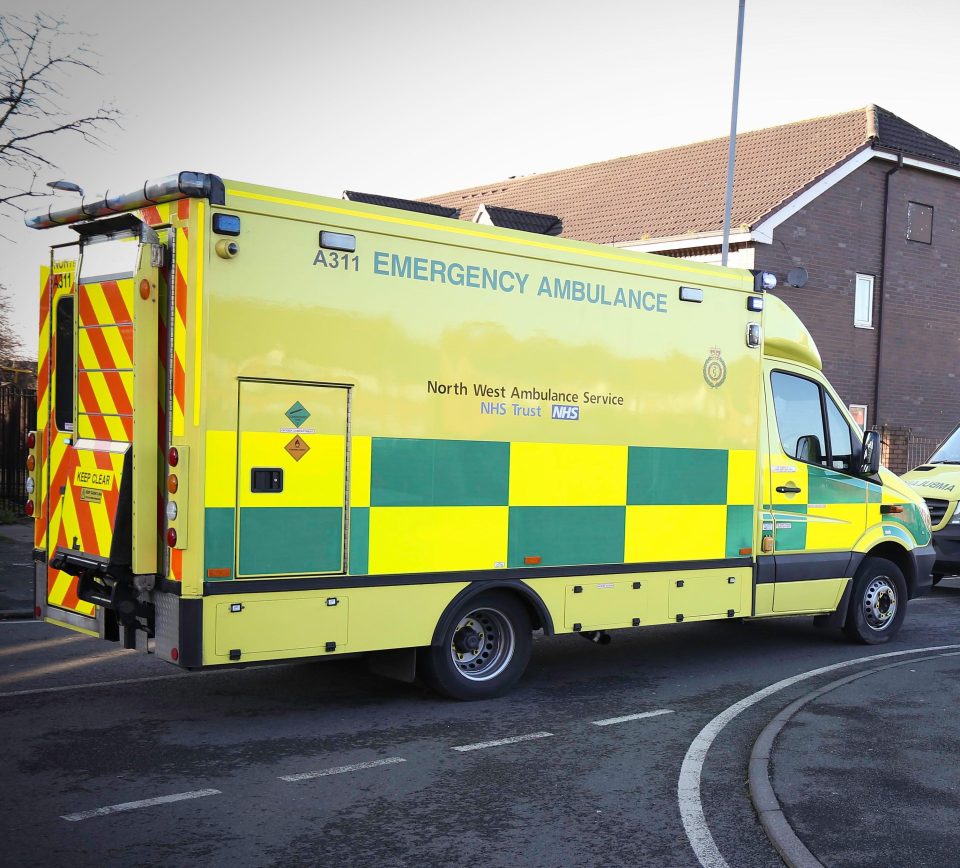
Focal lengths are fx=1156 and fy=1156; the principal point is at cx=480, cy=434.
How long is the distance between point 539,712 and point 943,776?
99.6 inches

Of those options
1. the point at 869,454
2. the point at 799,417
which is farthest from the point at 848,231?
the point at 799,417

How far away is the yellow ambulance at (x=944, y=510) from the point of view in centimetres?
1374

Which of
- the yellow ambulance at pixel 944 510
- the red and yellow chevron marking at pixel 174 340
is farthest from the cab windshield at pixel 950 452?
the red and yellow chevron marking at pixel 174 340

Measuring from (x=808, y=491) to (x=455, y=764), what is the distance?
462cm

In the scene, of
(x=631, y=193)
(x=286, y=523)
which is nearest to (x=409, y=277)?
(x=286, y=523)

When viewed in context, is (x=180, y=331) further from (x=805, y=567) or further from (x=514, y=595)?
(x=805, y=567)

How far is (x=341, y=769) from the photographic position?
6156 mm

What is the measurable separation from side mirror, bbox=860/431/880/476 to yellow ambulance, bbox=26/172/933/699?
952 mm

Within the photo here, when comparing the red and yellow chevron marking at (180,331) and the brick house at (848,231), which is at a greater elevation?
A: the brick house at (848,231)

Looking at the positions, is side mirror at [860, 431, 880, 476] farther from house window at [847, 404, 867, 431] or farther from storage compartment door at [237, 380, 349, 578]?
house window at [847, 404, 867, 431]

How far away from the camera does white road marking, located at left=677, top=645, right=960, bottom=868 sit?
507 centimetres

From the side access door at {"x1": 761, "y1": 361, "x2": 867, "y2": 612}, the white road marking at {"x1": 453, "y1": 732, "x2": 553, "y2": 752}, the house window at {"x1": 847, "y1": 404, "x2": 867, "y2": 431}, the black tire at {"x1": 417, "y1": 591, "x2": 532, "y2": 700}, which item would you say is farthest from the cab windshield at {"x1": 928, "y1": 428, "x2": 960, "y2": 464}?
the house window at {"x1": 847, "y1": 404, "x2": 867, "y2": 431}

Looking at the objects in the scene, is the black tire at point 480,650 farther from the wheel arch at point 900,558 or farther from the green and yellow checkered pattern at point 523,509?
the wheel arch at point 900,558

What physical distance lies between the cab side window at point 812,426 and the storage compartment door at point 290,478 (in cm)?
412
